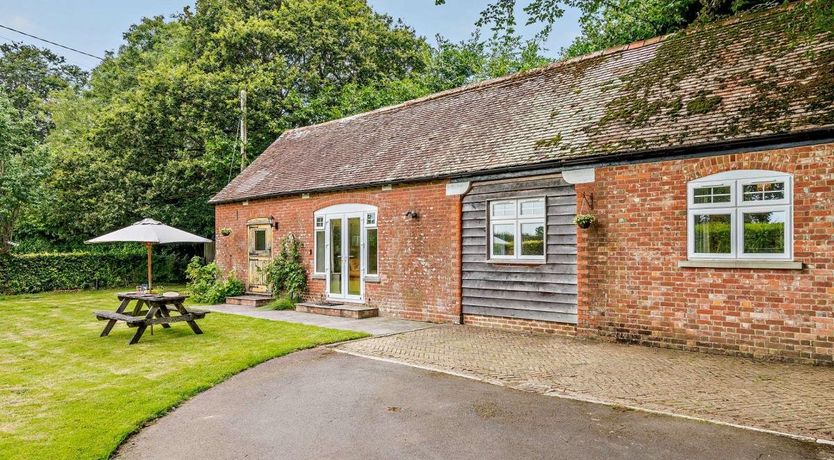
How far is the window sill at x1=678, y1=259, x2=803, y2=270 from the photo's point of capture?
725cm

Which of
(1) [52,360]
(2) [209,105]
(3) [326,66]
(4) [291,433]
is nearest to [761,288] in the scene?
(4) [291,433]

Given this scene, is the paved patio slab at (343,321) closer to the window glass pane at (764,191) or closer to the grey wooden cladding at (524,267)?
the grey wooden cladding at (524,267)

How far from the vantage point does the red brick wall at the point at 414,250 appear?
11.3 metres

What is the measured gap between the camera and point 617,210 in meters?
8.89

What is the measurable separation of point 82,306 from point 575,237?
46.7 feet

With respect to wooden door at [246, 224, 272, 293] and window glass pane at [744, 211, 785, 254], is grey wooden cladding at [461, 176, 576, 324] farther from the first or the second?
wooden door at [246, 224, 272, 293]

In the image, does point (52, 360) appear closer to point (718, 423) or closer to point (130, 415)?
point (130, 415)

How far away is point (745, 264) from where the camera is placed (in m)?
7.59

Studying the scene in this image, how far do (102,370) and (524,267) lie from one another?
7.12 m

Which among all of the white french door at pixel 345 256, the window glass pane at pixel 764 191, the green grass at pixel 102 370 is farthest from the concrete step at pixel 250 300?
the window glass pane at pixel 764 191

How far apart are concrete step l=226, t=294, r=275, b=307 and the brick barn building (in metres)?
1.77

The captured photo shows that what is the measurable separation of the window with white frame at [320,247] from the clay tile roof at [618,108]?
0.97 metres

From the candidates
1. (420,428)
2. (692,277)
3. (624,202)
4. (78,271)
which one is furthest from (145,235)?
(78,271)

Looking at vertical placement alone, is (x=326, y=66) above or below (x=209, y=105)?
above
